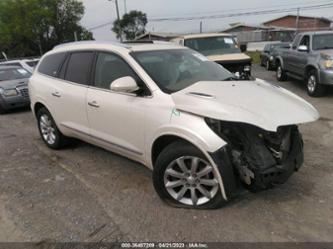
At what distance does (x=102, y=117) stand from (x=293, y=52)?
867cm

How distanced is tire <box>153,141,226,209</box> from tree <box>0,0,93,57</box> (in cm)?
4899

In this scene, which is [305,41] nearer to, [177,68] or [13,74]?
[177,68]

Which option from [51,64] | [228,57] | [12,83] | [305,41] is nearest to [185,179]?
[51,64]

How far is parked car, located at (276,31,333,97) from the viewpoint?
8766 millimetres

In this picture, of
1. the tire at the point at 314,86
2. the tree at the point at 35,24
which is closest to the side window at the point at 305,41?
the tire at the point at 314,86

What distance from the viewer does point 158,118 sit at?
11.9 feet

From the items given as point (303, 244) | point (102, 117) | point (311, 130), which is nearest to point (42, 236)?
point (102, 117)

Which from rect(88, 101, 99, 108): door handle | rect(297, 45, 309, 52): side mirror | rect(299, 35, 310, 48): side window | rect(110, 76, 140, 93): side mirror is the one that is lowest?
rect(297, 45, 309, 52): side mirror

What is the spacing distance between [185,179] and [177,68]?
1486 mm

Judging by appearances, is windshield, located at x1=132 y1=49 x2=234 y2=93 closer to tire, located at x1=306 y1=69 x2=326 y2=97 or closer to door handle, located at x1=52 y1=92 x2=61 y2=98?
door handle, located at x1=52 y1=92 x2=61 y2=98

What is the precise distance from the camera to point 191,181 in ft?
11.5

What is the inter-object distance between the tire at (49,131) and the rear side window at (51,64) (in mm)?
642

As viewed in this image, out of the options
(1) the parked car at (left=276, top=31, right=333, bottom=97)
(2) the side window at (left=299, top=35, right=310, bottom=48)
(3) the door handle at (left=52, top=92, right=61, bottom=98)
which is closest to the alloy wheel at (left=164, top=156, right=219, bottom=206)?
(3) the door handle at (left=52, top=92, right=61, bottom=98)

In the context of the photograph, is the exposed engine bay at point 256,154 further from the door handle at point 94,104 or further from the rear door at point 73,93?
the rear door at point 73,93
